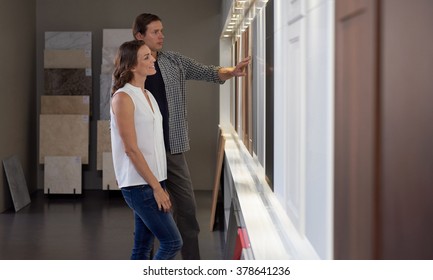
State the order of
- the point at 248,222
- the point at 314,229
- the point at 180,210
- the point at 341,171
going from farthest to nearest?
the point at 180,210 → the point at 248,222 → the point at 314,229 → the point at 341,171

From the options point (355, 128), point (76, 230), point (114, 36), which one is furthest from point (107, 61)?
point (355, 128)

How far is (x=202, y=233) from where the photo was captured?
6230mm

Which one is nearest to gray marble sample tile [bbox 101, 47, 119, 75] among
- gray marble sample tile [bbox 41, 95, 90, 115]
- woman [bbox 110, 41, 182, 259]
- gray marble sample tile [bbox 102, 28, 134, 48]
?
gray marble sample tile [bbox 102, 28, 134, 48]

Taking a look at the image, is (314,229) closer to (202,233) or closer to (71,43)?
(202,233)

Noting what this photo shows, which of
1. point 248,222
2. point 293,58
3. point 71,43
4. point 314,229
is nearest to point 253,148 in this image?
point 248,222

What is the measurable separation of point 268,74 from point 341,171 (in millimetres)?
1790

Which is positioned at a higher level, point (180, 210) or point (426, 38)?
point (426, 38)

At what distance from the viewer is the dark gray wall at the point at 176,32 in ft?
30.3

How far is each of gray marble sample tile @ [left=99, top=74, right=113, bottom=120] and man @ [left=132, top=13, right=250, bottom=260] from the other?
449 centimetres

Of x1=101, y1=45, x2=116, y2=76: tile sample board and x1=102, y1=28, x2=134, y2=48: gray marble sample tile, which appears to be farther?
x1=102, y1=28, x2=134, y2=48: gray marble sample tile

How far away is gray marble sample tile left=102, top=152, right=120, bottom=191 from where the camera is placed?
331 inches

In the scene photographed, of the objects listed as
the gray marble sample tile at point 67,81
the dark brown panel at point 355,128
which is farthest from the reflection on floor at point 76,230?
the dark brown panel at point 355,128

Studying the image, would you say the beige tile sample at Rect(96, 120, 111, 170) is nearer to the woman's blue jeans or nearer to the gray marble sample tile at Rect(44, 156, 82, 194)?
the gray marble sample tile at Rect(44, 156, 82, 194)

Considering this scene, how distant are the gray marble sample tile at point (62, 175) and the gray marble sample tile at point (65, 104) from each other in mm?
540
